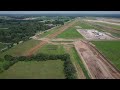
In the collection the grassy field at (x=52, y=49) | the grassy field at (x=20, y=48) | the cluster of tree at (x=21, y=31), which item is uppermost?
the cluster of tree at (x=21, y=31)

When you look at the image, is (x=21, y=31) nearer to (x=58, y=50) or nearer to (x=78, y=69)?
(x=58, y=50)

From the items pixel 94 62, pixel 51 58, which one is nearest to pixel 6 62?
pixel 51 58

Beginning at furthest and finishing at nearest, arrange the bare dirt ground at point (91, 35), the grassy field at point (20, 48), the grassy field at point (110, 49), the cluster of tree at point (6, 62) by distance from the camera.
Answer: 1. the bare dirt ground at point (91, 35)
2. the grassy field at point (110, 49)
3. the grassy field at point (20, 48)
4. the cluster of tree at point (6, 62)

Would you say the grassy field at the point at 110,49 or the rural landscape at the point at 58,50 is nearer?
the rural landscape at the point at 58,50

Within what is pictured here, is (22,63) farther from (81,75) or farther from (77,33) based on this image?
(77,33)

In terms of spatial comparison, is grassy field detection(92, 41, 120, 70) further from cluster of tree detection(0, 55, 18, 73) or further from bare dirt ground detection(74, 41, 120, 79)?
cluster of tree detection(0, 55, 18, 73)

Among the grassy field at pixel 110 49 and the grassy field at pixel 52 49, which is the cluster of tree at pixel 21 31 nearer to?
the grassy field at pixel 52 49

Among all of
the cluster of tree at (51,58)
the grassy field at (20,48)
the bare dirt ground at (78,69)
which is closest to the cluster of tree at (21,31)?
the grassy field at (20,48)
